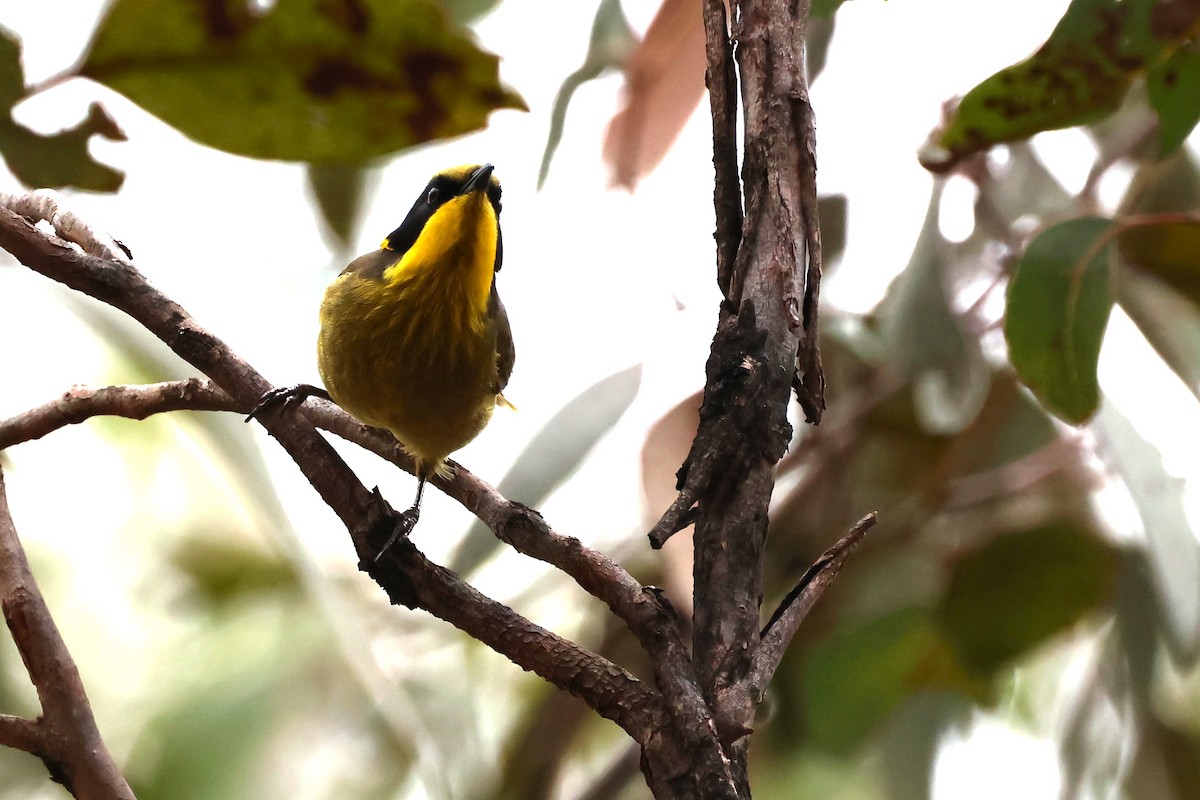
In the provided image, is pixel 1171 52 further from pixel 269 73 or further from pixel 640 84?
pixel 269 73

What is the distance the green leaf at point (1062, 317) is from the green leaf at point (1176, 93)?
0.10 m

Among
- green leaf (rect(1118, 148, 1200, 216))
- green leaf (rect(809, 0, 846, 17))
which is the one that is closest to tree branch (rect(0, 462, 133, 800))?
green leaf (rect(809, 0, 846, 17))

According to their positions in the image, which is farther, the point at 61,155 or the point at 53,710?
the point at 61,155

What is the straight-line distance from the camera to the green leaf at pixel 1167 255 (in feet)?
4.17

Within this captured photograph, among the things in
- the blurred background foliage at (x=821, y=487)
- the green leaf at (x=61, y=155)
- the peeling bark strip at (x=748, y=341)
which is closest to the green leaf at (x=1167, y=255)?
the blurred background foliage at (x=821, y=487)

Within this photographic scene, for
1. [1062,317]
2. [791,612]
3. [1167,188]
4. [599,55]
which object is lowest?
[791,612]

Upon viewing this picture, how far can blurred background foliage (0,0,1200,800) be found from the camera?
103 centimetres

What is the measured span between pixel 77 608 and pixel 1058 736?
5.12ft

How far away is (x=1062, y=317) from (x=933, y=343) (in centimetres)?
26

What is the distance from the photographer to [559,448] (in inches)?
49.7

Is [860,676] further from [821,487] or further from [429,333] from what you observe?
[429,333]

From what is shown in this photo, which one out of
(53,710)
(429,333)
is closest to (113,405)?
Answer: (53,710)

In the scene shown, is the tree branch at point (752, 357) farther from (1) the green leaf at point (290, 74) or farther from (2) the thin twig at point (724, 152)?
(1) the green leaf at point (290, 74)

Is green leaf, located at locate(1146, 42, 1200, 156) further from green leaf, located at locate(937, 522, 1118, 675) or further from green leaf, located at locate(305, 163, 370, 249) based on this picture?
green leaf, located at locate(305, 163, 370, 249)
